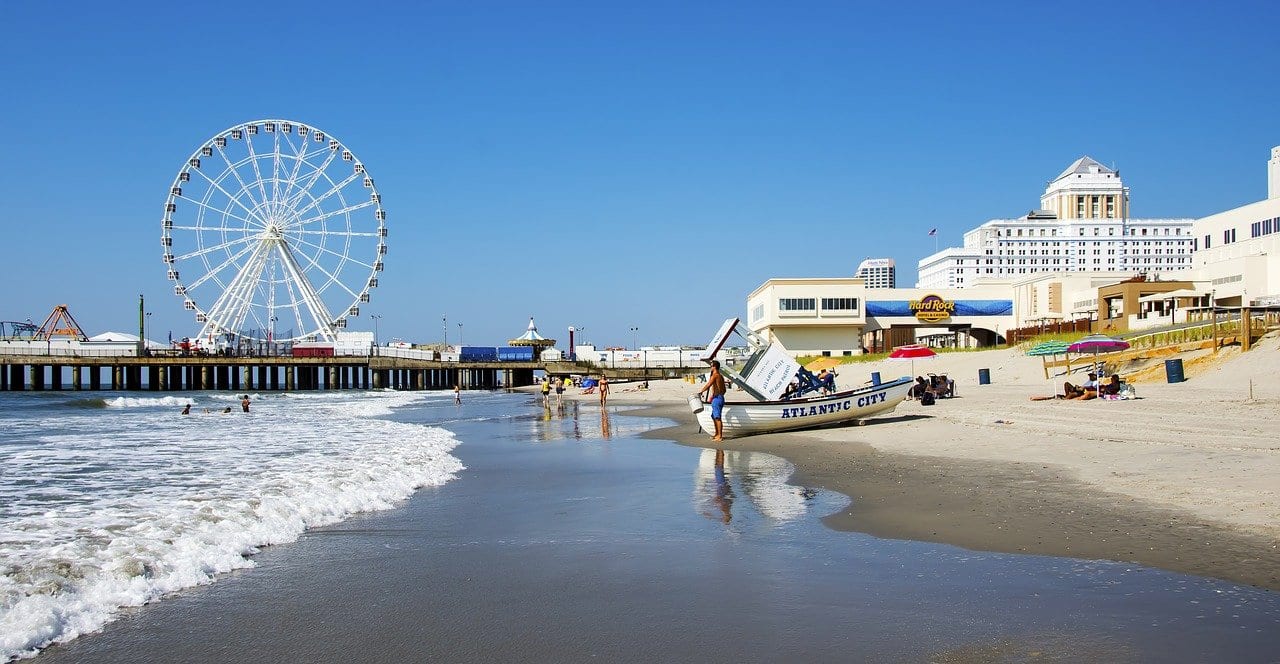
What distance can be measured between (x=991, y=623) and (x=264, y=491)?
8.22 m

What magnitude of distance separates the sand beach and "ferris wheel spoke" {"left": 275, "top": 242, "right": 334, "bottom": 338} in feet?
148

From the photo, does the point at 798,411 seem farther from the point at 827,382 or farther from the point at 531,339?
the point at 531,339

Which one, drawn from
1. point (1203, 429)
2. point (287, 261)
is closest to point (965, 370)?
point (1203, 429)

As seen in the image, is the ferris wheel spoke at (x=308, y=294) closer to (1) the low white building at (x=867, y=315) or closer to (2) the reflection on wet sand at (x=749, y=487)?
A: (1) the low white building at (x=867, y=315)

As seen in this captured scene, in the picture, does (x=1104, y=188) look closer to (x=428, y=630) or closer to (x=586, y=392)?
(x=586, y=392)

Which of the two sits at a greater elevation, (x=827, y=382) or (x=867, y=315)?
(x=867, y=315)

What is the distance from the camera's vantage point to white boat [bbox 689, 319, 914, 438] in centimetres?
1762

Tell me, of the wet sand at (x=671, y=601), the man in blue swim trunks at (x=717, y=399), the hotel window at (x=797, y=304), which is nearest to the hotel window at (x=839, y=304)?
the hotel window at (x=797, y=304)

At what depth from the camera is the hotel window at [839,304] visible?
65.6 metres

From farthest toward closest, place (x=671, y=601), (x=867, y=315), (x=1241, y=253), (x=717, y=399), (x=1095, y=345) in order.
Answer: (x=867, y=315)
(x=1241, y=253)
(x=1095, y=345)
(x=717, y=399)
(x=671, y=601)

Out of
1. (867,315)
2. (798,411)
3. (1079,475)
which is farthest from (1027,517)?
(867,315)

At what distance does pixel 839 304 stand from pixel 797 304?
312cm

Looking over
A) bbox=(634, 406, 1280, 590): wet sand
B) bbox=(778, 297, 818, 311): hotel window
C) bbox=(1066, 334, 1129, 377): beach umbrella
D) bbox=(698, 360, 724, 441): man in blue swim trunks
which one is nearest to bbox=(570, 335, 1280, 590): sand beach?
bbox=(634, 406, 1280, 590): wet sand

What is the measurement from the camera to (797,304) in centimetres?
6531
